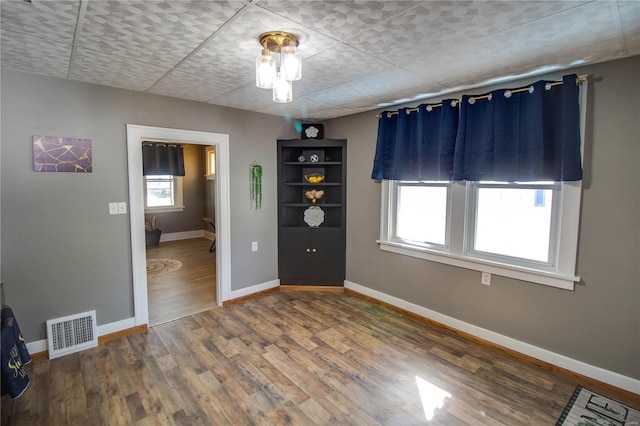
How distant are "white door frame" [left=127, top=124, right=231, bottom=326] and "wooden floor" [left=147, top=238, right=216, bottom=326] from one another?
0.39 meters

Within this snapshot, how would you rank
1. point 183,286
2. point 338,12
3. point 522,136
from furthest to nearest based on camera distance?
point 183,286, point 522,136, point 338,12

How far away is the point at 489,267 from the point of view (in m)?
2.78

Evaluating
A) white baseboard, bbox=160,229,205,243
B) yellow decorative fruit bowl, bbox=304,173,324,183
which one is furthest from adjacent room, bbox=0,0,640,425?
white baseboard, bbox=160,229,205,243

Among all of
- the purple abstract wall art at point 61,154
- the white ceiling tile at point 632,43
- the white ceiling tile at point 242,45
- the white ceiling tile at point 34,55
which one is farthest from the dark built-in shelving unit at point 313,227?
the white ceiling tile at point 632,43

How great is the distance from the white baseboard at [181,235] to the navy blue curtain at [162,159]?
145cm

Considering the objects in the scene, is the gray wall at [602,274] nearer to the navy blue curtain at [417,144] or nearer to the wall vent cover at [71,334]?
the navy blue curtain at [417,144]

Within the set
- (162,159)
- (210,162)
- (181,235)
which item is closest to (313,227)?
(210,162)

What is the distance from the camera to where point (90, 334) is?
2768 mm

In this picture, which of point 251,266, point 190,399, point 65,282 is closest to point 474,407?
point 190,399

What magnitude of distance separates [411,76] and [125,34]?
6.51 ft

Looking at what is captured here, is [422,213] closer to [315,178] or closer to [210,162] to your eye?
[315,178]

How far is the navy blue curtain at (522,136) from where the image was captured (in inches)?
88.2

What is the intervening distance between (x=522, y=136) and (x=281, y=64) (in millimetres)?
1994

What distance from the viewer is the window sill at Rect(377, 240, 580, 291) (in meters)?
2.38
